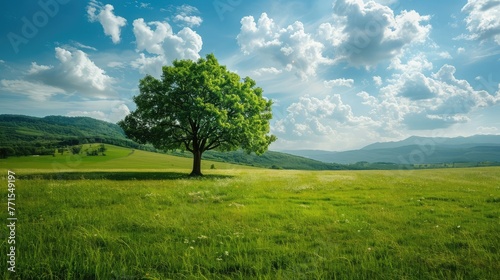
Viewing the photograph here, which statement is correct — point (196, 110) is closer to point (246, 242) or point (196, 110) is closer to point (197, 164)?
point (197, 164)

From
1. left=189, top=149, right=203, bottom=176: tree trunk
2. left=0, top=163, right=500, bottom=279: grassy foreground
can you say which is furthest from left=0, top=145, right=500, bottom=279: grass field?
left=189, top=149, right=203, bottom=176: tree trunk

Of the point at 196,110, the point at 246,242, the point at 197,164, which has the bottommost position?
the point at 246,242

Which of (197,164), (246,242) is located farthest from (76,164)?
(246,242)

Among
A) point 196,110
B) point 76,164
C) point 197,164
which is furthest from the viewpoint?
point 76,164

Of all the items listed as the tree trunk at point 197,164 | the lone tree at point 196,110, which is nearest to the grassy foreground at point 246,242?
the lone tree at point 196,110

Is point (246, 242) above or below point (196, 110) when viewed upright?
below

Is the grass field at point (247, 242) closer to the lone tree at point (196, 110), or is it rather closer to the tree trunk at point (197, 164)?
the lone tree at point (196, 110)

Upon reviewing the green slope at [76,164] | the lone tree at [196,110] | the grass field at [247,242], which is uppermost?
the lone tree at [196,110]

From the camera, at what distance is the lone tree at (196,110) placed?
3344 cm

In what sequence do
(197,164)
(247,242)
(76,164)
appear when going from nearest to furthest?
(247,242), (197,164), (76,164)

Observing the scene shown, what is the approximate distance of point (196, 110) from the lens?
31938 mm

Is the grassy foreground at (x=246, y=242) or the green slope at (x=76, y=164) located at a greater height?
the grassy foreground at (x=246, y=242)

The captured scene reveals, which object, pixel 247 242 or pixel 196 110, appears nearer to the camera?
pixel 247 242

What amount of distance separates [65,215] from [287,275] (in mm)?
8977
